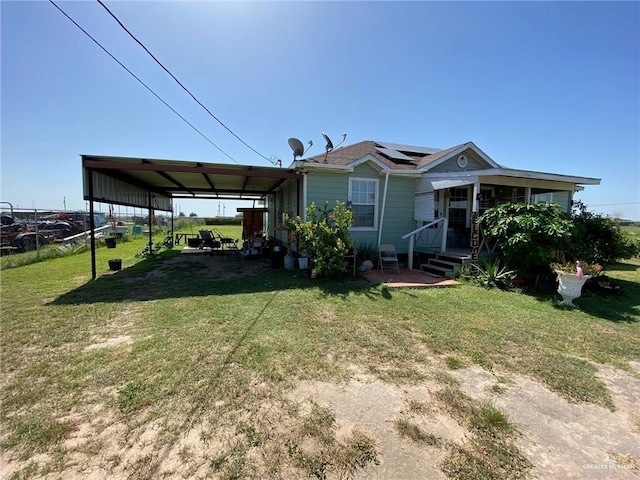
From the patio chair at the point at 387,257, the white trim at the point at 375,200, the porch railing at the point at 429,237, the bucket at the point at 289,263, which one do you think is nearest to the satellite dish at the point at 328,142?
the white trim at the point at 375,200

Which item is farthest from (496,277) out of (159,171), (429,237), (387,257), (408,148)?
(159,171)

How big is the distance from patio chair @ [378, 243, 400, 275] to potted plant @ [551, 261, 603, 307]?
3.49 metres

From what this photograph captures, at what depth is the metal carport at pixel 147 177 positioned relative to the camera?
6.99 meters

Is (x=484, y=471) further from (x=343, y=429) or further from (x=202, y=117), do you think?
(x=202, y=117)

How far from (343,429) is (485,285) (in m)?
5.83

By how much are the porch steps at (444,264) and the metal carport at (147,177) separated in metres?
4.73

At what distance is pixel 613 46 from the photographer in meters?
6.68

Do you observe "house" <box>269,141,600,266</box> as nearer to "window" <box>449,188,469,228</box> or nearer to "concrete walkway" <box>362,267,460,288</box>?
"window" <box>449,188,469,228</box>

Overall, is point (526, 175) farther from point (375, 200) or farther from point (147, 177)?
point (147, 177)

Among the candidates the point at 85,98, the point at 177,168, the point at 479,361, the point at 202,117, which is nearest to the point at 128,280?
the point at 177,168

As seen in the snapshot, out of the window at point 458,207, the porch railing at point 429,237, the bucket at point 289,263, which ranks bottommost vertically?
the bucket at point 289,263

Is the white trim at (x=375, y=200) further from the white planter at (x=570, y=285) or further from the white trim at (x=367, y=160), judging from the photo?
the white planter at (x=570, y=285)

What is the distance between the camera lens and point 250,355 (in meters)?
3.18

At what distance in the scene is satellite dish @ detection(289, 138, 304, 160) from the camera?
836 centimetres
